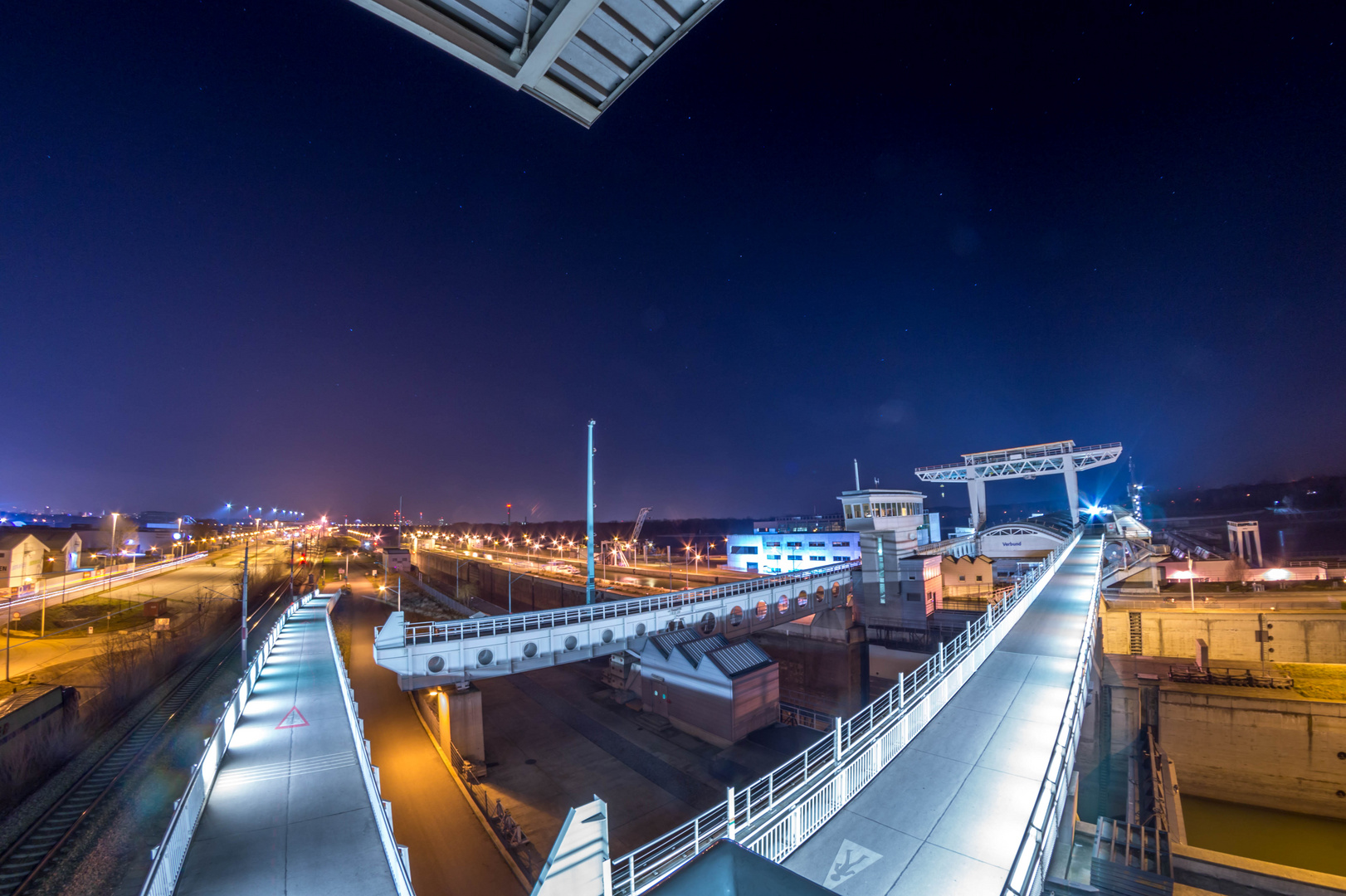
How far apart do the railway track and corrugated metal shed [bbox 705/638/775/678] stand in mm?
23622

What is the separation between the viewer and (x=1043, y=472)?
62.4 meters

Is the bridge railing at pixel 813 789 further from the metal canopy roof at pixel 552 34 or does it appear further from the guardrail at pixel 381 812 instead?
the metal canopy roof at pixel 552 34

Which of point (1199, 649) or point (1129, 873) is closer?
point (1129, 873)

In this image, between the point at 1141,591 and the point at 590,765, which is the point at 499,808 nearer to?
the point at 590,765

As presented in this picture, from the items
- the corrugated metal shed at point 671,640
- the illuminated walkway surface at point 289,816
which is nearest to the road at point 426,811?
the illuminated walkway surface at point 289,816

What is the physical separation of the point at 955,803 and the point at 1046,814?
1307 millimetres

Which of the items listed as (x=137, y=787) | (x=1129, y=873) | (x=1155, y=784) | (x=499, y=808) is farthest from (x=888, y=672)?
(x=137, y=787)

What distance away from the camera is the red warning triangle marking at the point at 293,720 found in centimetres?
1577

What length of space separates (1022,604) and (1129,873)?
1282 centimetres

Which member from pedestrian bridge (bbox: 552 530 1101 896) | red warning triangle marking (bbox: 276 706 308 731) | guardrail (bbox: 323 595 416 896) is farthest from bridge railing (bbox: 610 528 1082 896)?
red warning triangle marking (bbox: 276 706 308 731)

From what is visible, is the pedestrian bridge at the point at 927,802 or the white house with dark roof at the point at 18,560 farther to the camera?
the white house with dark roof at the point at 18,560

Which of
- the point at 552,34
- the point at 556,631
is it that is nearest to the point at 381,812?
the point at 556,631

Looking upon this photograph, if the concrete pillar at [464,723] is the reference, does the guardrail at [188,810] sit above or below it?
above

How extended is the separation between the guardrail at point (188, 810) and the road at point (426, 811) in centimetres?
699
